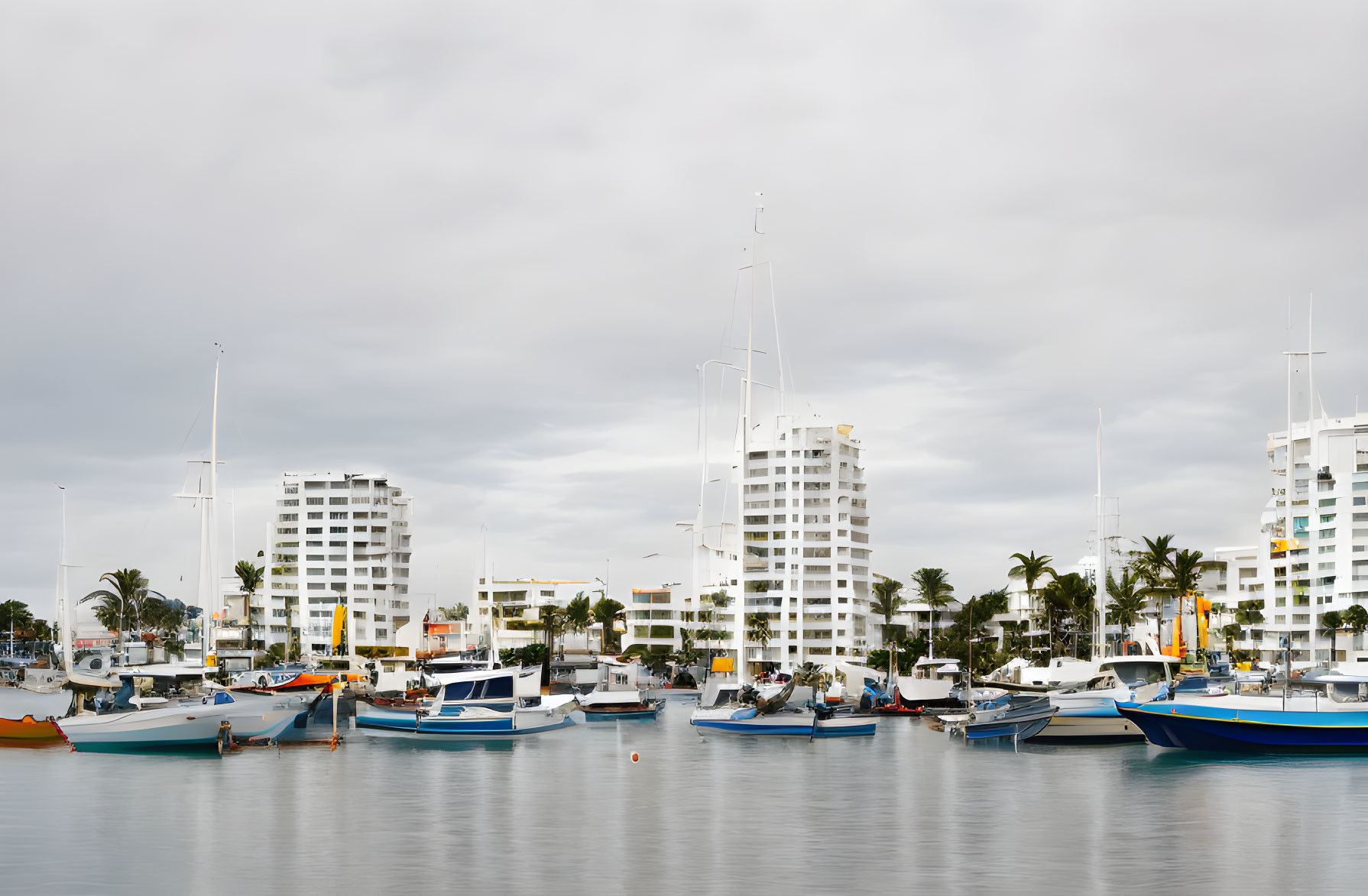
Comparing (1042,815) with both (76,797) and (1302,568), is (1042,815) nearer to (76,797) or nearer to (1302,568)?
(76,797)

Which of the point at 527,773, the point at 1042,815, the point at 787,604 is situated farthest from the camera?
the point at 787,604

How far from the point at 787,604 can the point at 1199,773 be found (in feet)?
448

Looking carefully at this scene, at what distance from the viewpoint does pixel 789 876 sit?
3281cm

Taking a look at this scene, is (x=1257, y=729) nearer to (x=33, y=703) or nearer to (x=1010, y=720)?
(x=1010, y=720)

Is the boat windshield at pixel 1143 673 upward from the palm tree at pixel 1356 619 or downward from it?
upward

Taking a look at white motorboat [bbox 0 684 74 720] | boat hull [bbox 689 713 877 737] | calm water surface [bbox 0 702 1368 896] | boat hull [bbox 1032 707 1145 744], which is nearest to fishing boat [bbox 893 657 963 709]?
boat hull [bbox 689 713 877 737]

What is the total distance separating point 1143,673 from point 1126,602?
87.7m

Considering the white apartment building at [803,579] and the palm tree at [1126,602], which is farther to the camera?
the white apartment building at [803,579]

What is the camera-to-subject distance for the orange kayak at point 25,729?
238 ft

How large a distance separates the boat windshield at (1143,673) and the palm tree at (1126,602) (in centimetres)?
7984

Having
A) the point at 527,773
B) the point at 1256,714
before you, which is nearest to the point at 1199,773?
the point at 1256,714

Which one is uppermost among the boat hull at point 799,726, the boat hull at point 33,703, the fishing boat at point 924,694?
the boat hull at point 799,726

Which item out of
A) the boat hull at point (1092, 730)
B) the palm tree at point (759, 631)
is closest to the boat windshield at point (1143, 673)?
the boat hull at point (1092, 730)

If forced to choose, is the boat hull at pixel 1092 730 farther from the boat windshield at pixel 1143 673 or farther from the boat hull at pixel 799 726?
the boat hull at pixel 799 726
